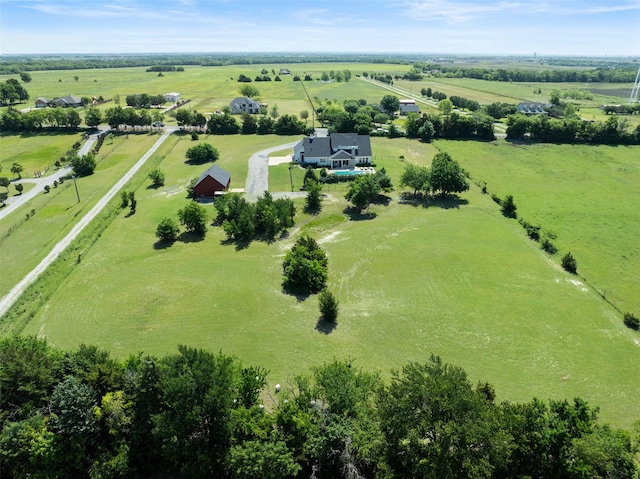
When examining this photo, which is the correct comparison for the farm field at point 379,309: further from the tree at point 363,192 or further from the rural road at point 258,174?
the rural road at point 258,174

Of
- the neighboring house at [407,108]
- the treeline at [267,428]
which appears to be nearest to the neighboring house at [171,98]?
the neighboring house at [407,108]

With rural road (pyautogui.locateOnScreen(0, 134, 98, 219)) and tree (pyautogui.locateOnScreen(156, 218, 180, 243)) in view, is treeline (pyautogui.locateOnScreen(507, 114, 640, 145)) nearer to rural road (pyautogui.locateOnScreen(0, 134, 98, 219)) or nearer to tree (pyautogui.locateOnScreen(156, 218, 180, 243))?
tree (pyautogui.locateOnScreen(156, 218, 180, 243))

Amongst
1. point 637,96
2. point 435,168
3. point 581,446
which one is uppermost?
point 637,96

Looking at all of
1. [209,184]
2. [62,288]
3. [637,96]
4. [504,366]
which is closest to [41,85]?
[209,184]

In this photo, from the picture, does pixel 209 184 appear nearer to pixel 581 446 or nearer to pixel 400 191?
pixel 400 191

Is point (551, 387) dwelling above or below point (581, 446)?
below

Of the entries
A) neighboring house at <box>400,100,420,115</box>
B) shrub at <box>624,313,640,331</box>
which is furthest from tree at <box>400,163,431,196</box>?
neighboring house at <box>400,100,420,115</box>
